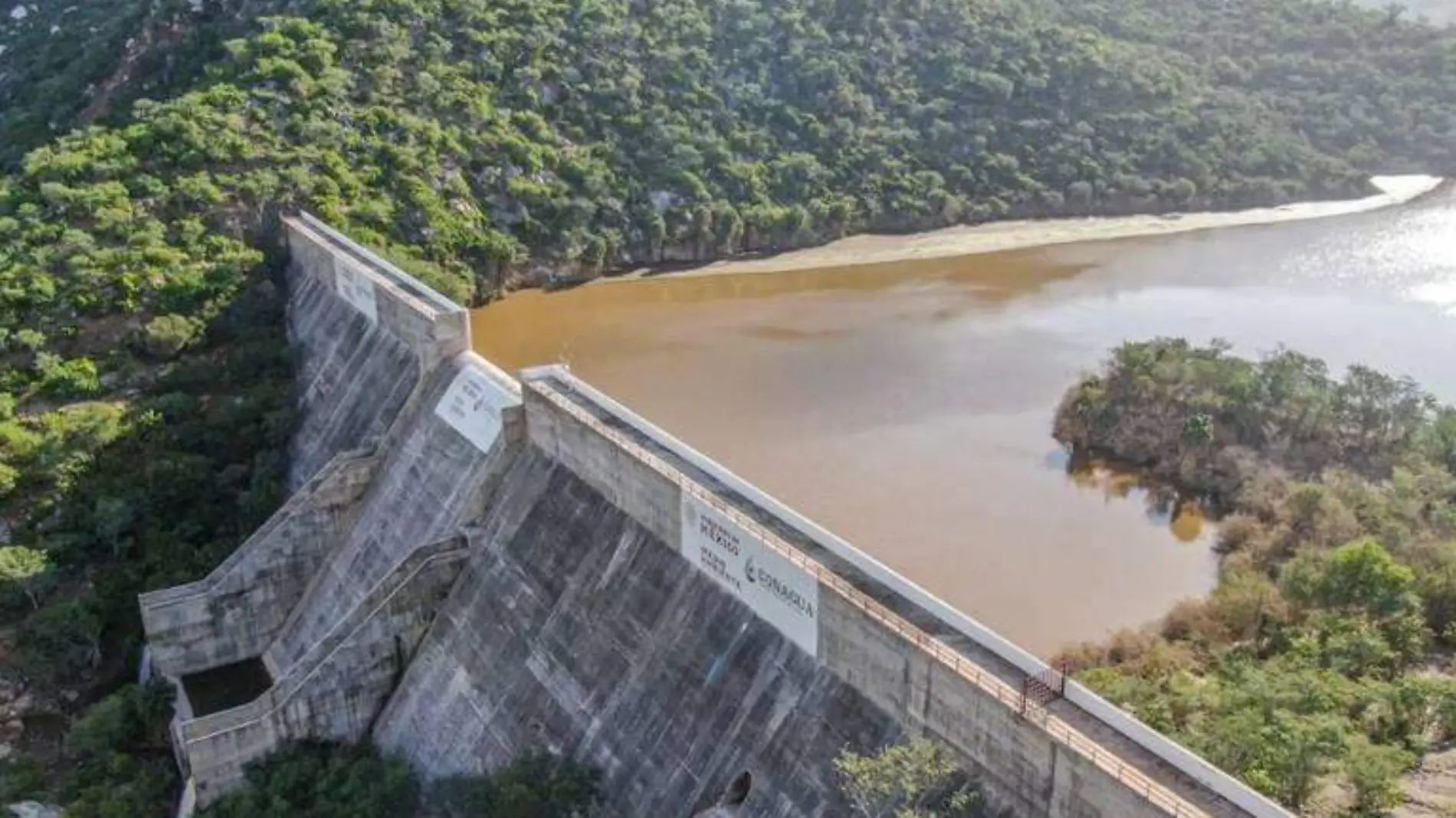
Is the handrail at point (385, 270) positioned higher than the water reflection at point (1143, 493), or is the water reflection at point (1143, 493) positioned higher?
the handrail at point (385, 270)

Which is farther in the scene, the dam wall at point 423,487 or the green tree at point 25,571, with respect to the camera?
the green tree at point 25,571

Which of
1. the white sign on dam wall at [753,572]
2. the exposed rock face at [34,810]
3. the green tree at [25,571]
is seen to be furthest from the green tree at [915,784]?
the green tree at [25,571]

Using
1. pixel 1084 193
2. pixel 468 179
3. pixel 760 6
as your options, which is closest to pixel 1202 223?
pixel 1084 193

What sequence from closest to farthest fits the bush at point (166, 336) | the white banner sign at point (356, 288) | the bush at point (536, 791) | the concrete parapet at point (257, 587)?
the bush at point (536, 791)
the concrete parapet at point (257, 587)
the white banner sign at point (356, 288)
the bush at point (166, 336)

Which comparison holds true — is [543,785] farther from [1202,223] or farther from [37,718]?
[1202,223]

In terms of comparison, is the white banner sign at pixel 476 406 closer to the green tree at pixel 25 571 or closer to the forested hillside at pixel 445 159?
the forested hillside at pixel 445 159

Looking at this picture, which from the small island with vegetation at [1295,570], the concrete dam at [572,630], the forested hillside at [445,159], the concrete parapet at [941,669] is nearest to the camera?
the concrete parapet at [941,669]
